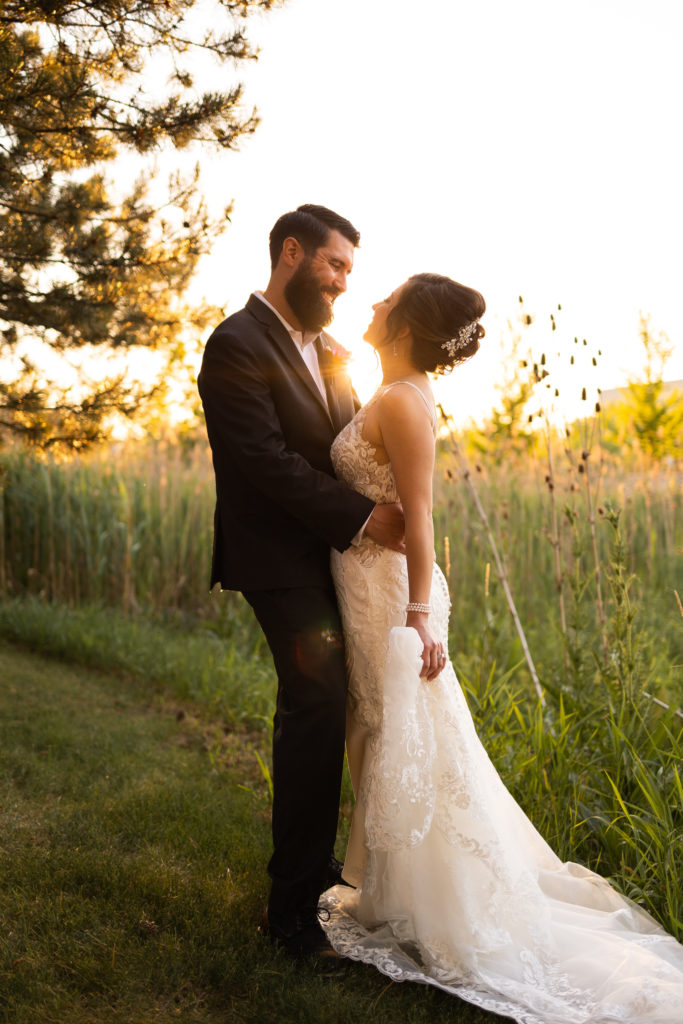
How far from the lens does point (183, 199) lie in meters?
4.73

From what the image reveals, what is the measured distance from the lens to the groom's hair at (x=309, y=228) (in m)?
2.97

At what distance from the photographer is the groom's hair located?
297cm

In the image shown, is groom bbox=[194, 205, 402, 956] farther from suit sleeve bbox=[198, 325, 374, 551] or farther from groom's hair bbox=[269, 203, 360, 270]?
groom's hair bbox=[269, 203, 360, 270]

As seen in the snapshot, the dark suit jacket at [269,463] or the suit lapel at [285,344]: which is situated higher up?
the suit lapel at [285,344]

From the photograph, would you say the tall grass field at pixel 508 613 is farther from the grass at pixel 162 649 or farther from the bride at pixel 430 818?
the bride at pixel 430 818

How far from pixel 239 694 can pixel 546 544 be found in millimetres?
2983

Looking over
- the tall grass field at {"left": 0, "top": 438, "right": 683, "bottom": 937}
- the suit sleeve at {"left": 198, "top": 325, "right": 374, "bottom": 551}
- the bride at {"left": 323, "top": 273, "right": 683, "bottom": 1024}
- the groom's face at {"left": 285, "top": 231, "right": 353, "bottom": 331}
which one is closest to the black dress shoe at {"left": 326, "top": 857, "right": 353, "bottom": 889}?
the bride at {"left": 323, "top": 273, "right": 683, "bottom": 1024}

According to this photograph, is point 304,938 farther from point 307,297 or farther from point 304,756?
point 307,297

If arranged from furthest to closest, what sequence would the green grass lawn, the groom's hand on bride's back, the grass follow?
the grass, the groom's hand on bride's back, the green grass lawn

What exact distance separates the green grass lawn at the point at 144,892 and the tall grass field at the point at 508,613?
874 millimetres

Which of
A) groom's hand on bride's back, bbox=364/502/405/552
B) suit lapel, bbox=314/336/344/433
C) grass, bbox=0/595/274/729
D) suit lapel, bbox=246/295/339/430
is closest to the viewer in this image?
groom's hand on bride's back, bbox=364/502/405/552

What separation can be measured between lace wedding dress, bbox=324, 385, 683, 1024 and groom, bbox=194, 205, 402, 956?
10cm

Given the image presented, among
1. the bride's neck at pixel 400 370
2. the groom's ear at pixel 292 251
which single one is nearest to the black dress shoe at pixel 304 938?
the bride's neck at pixel 400 370

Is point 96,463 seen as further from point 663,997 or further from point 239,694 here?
point 663,997
